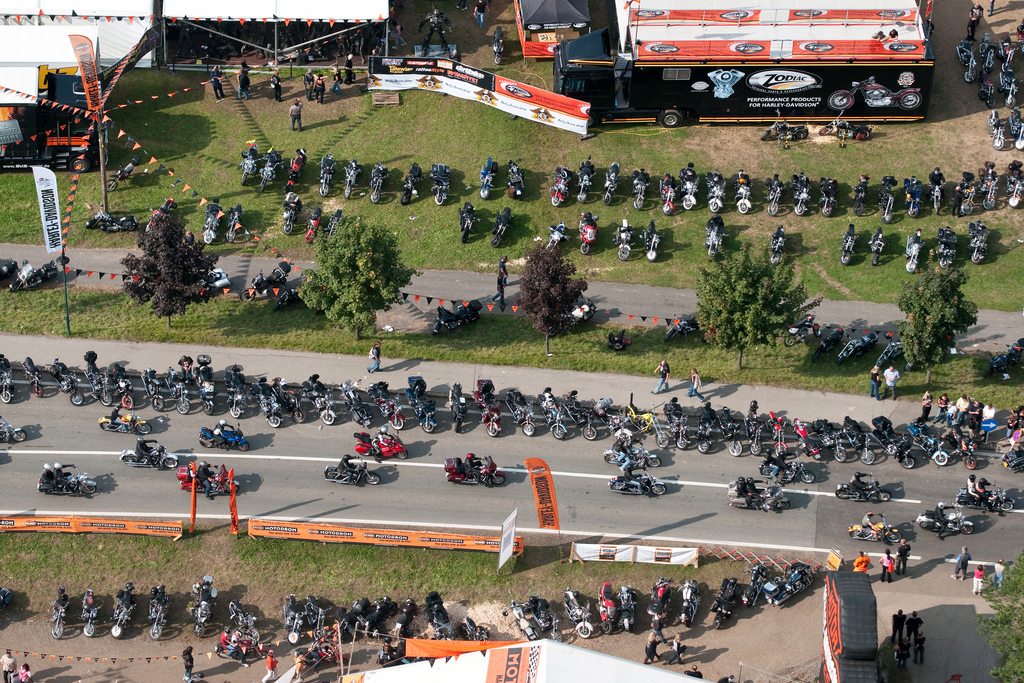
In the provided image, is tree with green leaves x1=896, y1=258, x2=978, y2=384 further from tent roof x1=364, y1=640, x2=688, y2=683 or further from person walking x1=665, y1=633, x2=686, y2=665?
tent roof x1=364, y1=640, x2=688, y2=683

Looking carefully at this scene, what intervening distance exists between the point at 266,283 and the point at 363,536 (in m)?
13.1

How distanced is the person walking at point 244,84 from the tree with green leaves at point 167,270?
1368cm

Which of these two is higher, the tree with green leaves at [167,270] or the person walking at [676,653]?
the tree with green leaves at [167,270]

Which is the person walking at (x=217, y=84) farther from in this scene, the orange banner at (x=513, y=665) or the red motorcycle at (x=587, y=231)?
the orange banner at (x=513, y=665)

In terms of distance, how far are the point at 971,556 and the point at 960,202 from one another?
1795cm

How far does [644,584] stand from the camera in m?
36.8

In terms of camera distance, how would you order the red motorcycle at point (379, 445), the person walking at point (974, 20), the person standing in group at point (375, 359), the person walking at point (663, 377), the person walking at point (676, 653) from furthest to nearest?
the person walking at point (974, 20), the person standing in group at point (375, 359), the person walking at point (663, 377), the red motorcycle at point (379, 445), the person walking at point (676, 653)

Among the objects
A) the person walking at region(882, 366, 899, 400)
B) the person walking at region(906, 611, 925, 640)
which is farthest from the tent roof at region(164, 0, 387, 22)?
the person walking at region(906, 611, 925, 640)

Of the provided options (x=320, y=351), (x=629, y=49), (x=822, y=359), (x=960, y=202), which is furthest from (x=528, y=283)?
(x=960, y=202)

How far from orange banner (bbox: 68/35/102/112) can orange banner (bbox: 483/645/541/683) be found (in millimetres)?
30396

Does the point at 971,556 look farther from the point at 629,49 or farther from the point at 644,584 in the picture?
the point at 629,49

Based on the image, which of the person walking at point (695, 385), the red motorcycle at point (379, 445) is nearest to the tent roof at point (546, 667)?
the red motorcycle at point (379, 445)

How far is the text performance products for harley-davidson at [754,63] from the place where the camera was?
2066 inches

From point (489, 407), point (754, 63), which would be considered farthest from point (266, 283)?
point (754, 63)
